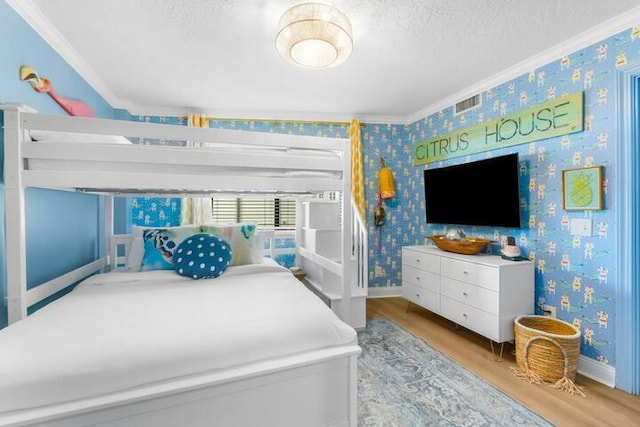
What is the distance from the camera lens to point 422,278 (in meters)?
3.15

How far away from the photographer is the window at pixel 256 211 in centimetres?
390

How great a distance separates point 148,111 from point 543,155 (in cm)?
401

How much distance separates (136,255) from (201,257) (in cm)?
68

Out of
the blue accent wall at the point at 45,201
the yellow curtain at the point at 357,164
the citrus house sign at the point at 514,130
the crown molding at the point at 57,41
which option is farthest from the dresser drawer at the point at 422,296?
the crown molding at the point at 57,41

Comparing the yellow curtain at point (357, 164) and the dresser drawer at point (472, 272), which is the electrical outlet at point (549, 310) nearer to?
Answer: the dresser drawer at point (472, 272)

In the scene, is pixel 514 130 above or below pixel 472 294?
above

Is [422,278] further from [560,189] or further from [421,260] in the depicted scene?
[560,189]

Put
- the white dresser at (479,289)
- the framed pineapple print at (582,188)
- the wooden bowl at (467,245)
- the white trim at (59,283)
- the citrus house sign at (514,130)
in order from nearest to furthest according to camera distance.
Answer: the white trim at (59,283), the framed pineapple print at (582,188), the citrus house sign at (514,130), the white dresser at (479,289), the wooden bowl at (467,245)

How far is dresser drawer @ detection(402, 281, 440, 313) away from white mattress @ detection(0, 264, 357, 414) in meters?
1.83

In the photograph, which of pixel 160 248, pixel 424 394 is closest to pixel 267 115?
pixel 160 248

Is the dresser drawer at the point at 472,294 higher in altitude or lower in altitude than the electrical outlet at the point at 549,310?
higher

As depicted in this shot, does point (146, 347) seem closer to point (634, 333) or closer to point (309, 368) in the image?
point (309, 368)

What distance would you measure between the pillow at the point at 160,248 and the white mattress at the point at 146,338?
0.58m

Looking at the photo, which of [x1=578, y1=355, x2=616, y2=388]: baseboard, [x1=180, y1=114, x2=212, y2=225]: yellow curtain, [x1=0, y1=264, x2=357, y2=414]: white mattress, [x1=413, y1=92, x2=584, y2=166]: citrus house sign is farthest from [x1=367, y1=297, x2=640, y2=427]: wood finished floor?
[x1=180, y1=114, x2=212, y2=225]: yellow curtain
